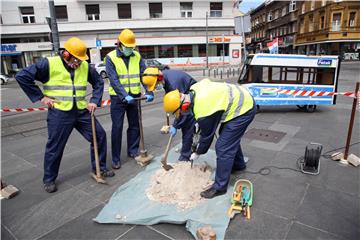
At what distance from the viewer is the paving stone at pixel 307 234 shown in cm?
258

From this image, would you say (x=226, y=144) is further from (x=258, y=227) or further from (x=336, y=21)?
(x=336, y=21)

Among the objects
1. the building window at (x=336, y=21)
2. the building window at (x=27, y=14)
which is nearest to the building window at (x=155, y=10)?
the building window at (x=27, y=14)

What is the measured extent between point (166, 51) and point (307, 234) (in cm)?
3060

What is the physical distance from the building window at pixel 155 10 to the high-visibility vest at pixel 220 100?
30438 millimetres

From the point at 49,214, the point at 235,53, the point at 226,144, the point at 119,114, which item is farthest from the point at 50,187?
the point at 235,53

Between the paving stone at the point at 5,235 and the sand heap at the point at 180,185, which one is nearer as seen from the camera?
the paving stone at the point at 5,235

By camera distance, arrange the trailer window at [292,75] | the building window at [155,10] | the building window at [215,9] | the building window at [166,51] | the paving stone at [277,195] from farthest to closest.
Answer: the building window at [215,9], the building window at [166,51], the building window at [155,10], the trailer window at [292,75], the paving stone at [277,195]

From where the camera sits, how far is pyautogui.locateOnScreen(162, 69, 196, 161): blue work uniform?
3.98m

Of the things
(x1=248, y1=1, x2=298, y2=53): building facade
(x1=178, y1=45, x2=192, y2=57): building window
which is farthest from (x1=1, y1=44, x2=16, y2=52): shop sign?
(x1=248, y1=1, x2=298, y2=53): building facade

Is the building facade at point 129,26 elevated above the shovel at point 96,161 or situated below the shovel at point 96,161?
above

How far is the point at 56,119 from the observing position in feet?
11.3

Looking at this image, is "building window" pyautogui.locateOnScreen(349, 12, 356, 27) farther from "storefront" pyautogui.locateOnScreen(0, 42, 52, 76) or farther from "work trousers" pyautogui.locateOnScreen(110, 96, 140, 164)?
"work trousers" pyautogui.locateOnScreen(110, 96, 140, 164)

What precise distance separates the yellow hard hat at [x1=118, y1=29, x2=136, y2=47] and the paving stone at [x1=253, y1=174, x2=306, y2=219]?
2.72m

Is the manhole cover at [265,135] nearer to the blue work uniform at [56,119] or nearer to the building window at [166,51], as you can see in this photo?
the blue work uniform at [56,119]
